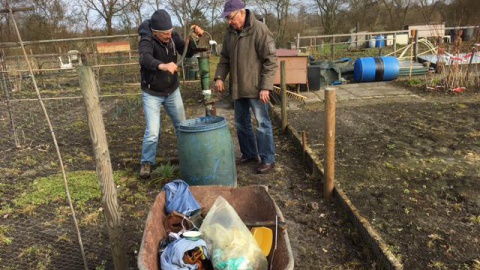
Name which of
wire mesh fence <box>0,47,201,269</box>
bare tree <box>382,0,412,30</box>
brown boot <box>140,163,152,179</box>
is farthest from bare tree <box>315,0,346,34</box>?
brown boot <box>140,163,152,179</box>

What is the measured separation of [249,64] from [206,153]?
1.05 meters

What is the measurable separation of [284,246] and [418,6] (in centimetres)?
3475

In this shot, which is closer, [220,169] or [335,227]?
[335,227]

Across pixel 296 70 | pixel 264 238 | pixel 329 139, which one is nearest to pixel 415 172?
pixel 329 139

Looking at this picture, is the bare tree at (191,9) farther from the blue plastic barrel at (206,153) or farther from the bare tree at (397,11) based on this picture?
the blue plastic barrel at (206,153)

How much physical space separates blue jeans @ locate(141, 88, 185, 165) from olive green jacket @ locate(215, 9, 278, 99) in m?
0.68

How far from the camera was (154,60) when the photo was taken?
367 cm

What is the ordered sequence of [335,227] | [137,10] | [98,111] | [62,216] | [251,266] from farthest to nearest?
[137,10] < [62,216] < [335,227] < [98,111] < [251,266]

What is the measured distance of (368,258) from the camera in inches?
104

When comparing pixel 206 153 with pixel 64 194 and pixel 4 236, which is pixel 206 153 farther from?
pixel 4 236

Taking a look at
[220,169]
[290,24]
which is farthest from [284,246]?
[290,24]

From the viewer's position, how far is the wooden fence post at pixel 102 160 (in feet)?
7.02

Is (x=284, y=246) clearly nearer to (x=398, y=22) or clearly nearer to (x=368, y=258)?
(x=368, y=258)

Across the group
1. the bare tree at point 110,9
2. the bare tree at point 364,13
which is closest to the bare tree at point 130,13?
the bare tree at point 110,9
